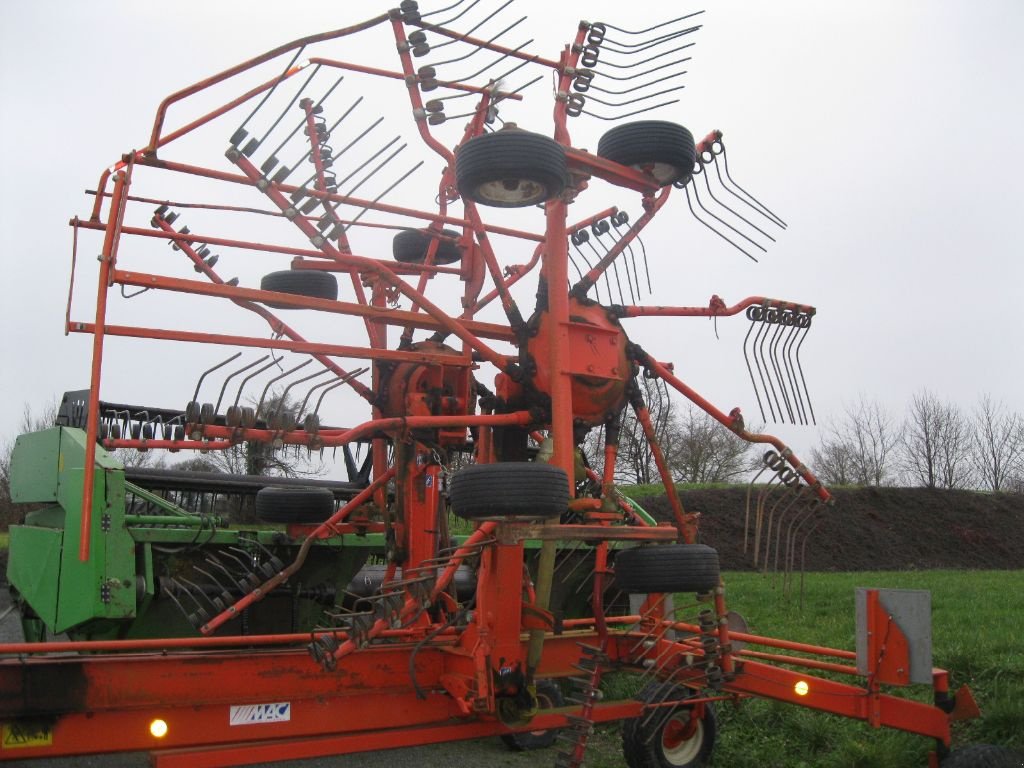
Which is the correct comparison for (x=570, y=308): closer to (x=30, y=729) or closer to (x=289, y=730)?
(x=289, y=730)

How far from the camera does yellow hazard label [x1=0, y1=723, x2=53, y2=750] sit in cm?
373

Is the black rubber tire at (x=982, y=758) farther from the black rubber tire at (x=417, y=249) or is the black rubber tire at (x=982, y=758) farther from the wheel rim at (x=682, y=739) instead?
the black rubber tire at (x=417, y=249)

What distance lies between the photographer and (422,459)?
6.00 m

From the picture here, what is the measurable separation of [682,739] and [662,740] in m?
0.21

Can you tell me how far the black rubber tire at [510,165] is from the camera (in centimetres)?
A: 454

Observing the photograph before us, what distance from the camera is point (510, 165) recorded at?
4.52 metres

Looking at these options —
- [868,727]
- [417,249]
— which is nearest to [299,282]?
[417,249]

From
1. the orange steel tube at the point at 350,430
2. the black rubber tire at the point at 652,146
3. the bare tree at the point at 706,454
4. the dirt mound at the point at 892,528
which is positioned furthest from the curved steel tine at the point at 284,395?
the bare tree at the point at 706,454

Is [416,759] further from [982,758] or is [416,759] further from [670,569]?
[982,758]

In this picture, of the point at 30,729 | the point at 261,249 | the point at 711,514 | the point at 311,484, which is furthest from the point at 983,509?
the point at 30,729

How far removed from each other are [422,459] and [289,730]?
209 centimetres

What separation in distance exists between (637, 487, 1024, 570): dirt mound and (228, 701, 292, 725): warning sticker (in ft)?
50.7

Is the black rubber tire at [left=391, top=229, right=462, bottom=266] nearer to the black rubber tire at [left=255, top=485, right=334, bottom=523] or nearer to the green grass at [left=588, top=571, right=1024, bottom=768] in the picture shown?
the black rubber tire at [left=255, top=485, right=334, bottom=523]

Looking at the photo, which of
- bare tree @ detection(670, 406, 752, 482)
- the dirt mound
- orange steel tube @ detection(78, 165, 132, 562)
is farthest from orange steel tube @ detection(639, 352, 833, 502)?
bare tree @ detection(670, 406, 752, 482)
